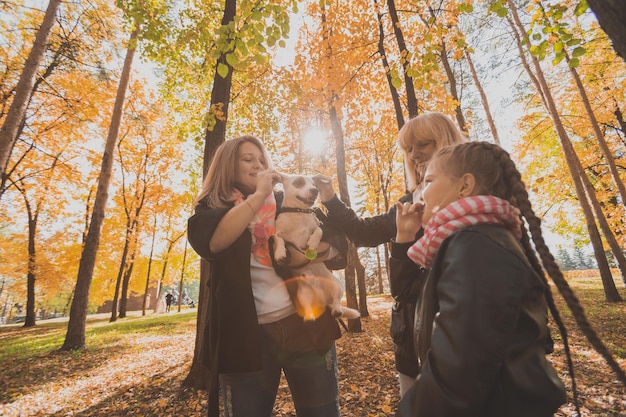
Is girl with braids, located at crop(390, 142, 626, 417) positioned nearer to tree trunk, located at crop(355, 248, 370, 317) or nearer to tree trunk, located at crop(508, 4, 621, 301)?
tree trunk, located at crop(355, 248, 370, 317)

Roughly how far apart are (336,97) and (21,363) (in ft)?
40.0

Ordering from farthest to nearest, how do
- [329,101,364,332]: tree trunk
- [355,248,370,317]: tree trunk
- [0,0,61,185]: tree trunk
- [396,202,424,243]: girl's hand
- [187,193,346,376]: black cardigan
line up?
[355,248,370,317]: tree trunk → [329,101,364,332]: tree trunk → [0,0,61,185]: tree trunk → [187,193,346,376]: black cardigan → [396,202,424,243]: girl's hand

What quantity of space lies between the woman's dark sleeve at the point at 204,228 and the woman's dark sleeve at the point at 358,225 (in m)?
0.93

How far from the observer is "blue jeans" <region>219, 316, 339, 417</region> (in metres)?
1.81

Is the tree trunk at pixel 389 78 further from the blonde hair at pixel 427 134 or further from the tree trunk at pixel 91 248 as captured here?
the tree trunk at pixel 91 248

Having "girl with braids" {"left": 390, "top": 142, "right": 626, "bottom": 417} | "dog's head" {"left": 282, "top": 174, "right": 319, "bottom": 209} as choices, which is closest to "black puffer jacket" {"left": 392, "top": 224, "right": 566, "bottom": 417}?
"girl with braids" {"left": 390, "top": 142, "right": 626, "bottom": 417}

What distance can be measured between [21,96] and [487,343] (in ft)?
29.5

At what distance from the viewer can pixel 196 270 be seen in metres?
30.5

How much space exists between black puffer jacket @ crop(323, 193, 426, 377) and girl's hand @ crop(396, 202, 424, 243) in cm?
23

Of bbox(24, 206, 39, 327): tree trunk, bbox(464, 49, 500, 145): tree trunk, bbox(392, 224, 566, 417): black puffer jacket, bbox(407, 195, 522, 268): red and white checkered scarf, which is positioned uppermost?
bbox(464, 49, 500, 145): tree trunk

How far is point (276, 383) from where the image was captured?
6.46 feet

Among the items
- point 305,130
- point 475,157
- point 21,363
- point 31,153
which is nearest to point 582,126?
point 305,130

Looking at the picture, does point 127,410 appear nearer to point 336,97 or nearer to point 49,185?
point 336,97

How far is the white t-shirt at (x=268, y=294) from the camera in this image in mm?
1936
